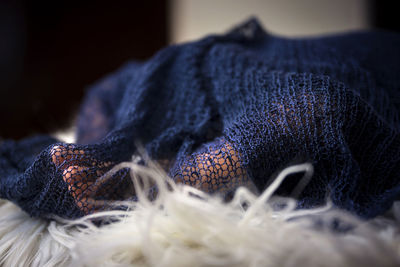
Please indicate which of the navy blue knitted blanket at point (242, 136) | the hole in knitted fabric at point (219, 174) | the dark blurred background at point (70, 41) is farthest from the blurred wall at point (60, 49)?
the hole in knitted fabric at point (219, 174)

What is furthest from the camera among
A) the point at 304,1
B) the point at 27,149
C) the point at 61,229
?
the point at 304,1

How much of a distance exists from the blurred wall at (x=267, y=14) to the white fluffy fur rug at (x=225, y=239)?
3.71 ft

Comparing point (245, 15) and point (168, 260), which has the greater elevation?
point (245, 15)

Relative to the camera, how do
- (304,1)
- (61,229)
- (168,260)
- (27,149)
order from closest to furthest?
(168,260) → (61,229) → (27,149) → (304,1)

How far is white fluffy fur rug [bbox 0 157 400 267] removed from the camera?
226 mm

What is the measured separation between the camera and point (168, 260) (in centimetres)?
24

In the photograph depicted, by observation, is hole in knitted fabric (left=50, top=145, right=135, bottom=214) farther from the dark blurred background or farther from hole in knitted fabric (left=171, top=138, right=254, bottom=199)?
the dark blurred background

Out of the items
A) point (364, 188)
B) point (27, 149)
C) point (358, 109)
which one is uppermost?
point (27, 149)

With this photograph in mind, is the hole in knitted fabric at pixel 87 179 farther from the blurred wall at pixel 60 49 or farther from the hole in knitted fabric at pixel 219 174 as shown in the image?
the blurred wall at pixel 60 49

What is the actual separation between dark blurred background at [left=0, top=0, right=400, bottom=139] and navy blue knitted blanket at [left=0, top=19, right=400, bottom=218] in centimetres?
57

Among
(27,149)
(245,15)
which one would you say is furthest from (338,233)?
(245,15)

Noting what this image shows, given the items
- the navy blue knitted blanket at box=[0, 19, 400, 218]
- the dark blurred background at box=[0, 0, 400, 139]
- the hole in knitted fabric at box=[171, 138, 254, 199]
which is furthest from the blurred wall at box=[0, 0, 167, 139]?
the hole in knitted fabric at box=[171, 138, 254, 199]

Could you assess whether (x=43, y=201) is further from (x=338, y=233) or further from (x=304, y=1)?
(x=304, y=1)

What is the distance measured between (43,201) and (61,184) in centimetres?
4
